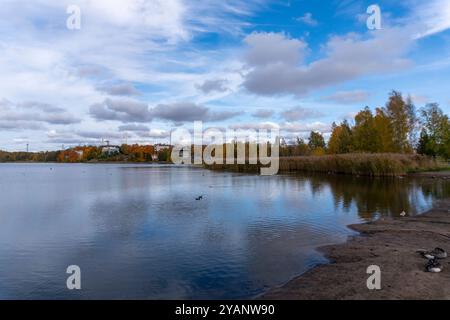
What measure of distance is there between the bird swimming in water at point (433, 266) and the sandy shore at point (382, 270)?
149 mm

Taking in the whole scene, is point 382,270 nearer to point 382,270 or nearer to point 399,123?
point 382,270

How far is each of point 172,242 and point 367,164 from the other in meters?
44.5

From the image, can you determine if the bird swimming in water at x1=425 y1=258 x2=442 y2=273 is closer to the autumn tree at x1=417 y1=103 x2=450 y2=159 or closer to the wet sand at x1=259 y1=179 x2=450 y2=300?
the wet sand at x1=259 y1=179 x2=450 y2=300

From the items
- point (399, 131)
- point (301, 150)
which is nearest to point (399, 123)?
point (399, 131)

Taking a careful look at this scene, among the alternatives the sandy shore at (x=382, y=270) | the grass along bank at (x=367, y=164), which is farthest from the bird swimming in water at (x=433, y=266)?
the grass along bank at (x=367, y=164)

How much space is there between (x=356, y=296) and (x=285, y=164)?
2794 inches

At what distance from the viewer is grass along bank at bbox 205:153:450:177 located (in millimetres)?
52525

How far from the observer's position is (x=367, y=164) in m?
54.6

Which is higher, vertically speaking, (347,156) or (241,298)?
(347,156)

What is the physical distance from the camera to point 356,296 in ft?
31.0

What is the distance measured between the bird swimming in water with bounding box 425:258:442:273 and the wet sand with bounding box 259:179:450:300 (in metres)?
0.16

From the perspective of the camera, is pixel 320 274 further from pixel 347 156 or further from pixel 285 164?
pixel 285 164
